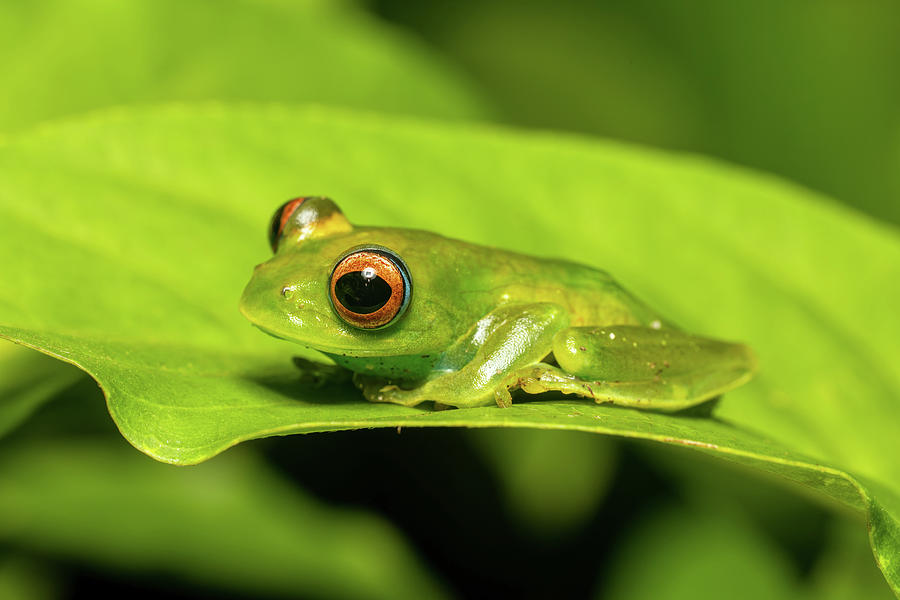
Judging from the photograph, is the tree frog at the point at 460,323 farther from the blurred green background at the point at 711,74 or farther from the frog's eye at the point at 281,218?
the blurred green background at the point at 711,74

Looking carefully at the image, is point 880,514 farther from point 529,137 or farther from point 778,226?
point 529,137

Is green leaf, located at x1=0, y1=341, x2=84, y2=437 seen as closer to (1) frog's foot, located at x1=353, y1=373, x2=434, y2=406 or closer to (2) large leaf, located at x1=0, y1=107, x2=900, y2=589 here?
(2) large leaf, located at x1=0, y1=107, x2=900, y2=589

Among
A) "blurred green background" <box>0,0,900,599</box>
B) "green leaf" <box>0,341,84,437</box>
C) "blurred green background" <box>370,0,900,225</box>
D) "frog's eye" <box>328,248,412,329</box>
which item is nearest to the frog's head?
"frog's eye" <box>328,248,412,329</box>

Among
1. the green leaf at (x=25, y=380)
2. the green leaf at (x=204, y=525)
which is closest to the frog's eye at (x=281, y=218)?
the green leaf at (x=25, y=380)

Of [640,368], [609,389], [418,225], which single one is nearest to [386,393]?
[609,389]

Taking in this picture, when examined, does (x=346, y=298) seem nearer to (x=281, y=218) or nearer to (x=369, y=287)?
(x=369, y=287)
